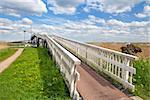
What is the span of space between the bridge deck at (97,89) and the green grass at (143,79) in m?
0.50

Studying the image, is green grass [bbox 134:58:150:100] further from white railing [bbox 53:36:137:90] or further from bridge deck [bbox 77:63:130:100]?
bridge deck [bbox 77:63:130:100]

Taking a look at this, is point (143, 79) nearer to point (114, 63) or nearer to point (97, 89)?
point (114, 63)

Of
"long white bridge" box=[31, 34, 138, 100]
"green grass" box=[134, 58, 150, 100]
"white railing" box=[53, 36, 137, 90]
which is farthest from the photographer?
"white railing" box=[53, 36, 137, 90]

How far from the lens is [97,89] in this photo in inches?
246

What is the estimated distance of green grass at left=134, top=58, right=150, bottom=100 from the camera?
606cm

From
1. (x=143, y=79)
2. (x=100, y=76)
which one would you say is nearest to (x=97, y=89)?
(x=143, y=79)

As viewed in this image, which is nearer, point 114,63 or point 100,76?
point 114,63

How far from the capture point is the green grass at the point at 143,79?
6055 millimetres

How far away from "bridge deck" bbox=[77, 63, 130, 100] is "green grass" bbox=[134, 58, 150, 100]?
0.50 meters

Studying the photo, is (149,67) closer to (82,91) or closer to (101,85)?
(101,85)

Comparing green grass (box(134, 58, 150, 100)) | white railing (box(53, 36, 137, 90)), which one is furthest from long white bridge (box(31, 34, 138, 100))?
green grass (box(134, 58, 150, 100))

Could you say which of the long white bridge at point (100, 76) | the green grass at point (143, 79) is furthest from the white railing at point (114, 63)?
the green grass at point (143, 79)

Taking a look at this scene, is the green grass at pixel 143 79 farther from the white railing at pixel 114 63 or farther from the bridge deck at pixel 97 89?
the bridge deck at pixel 97 89

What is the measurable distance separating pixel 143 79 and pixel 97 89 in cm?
155
